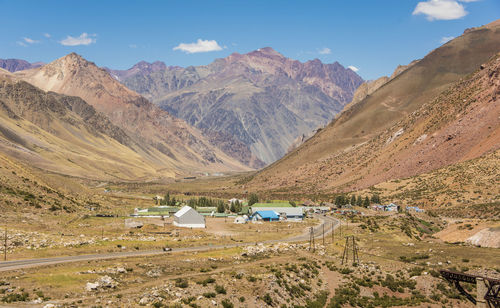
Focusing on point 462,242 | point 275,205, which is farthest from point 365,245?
point 275,205

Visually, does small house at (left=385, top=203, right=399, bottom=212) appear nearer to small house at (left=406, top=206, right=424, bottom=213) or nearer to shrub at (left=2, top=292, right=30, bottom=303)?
small house at (left=406, top=206, right=424, bottom=213)

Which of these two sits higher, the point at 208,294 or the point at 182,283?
the point at 182,283

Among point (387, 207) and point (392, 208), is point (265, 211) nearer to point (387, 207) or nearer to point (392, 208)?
point (387, 207)

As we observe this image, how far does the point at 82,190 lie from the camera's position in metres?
140

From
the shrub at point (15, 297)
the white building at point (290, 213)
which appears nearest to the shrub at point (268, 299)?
the shrub at point (15, 297)

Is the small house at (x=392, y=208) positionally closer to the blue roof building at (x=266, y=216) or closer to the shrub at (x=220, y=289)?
the blue roof building at (x=266, y=216)

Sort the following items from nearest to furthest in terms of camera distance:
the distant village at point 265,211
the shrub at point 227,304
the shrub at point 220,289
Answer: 1. the shrub at point 227,304
2. the shrub at point 220,289
3. the distant village at point 265,211

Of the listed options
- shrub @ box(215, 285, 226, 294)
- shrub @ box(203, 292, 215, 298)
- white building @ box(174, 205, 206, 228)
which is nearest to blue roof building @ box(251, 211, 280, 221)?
white building @ box(174, 205, 206, 228)

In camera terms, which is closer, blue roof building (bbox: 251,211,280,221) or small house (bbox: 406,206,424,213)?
small house (bbox: 406,206,424,213)

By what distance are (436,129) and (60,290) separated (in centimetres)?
15529

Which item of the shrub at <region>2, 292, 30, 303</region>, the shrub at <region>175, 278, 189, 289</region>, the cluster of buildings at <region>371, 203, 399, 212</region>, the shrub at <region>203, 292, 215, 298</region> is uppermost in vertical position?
the shrub at <region>2, 292, 30, 303</region>

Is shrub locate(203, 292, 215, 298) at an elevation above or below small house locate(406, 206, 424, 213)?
above

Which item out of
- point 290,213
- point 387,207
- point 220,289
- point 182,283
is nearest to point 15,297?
point 182,283

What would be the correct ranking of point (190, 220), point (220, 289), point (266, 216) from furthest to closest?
point (266, 216)
point (190, 220)
point (220, 289)
